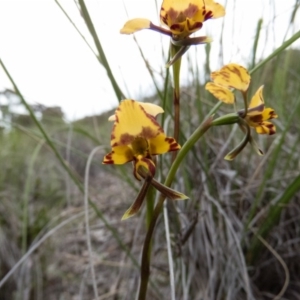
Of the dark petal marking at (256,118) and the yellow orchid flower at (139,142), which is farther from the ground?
the dark petal marking at (256,118)

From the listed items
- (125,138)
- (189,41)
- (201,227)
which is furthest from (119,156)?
(201,227)

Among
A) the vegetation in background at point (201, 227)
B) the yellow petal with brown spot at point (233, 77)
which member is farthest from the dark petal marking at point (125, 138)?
the vegetation in background at point (201, 227)

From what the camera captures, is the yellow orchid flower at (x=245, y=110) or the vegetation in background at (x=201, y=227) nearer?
the yellow orchid flower at (x=245, y=110)

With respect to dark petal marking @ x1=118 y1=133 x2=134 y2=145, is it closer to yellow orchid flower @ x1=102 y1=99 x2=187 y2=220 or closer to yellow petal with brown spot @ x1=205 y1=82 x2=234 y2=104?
yellow orchid flower @ x1=102 y1=99 x2=187 y2=220

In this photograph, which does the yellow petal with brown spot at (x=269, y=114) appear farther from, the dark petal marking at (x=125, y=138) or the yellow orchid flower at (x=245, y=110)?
the dark petal marking at (x=125, y=138)

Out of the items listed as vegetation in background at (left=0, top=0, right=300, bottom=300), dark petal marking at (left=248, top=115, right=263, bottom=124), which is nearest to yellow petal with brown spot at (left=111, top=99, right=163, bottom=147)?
dark petal marking at (left=248, top=115, right=263, bottom=124)

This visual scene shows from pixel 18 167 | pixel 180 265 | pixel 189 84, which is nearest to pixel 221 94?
pixel 180 265

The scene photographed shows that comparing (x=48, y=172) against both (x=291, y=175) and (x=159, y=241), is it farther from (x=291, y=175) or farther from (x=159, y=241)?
(x=291, y=175)
